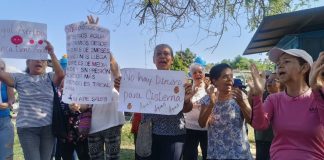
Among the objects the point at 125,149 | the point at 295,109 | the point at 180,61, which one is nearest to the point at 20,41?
the point at 295,109

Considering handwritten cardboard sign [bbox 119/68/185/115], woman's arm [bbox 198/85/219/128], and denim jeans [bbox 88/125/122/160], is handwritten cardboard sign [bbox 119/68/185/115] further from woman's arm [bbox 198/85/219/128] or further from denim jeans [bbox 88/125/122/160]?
denim jeans [bbox 88/125/122/160]

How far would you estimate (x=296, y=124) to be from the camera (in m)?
2.58

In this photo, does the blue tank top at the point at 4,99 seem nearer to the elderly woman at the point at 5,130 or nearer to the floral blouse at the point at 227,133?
the elderly woman at the point at 5,130

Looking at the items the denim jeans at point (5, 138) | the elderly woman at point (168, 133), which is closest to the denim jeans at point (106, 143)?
the elderly woman at point (168, 133)

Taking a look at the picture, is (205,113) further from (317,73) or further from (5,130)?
(5,130)

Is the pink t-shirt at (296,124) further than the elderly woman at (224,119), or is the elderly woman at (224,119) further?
the elderly woman at (224,119)

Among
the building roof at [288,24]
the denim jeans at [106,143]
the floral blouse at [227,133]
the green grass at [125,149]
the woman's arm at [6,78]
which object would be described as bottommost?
Result: the green grass at [125,149]

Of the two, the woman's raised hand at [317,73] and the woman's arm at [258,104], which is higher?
the woman's raised hand at [317,73]

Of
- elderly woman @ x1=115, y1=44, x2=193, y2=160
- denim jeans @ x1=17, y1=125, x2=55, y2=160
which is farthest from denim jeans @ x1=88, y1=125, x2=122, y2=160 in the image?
elderly woman @ x1=115, y1=44, x2=193, y2=160

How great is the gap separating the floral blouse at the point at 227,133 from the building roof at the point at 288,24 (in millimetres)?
2365

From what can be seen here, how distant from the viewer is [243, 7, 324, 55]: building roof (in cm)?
526

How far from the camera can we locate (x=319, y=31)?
601cm

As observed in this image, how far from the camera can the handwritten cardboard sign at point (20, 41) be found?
156 inches

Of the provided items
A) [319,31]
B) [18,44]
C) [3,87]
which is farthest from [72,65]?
[319,31]
